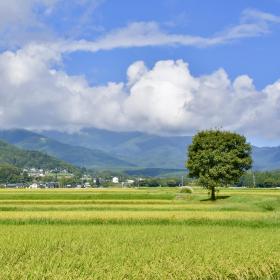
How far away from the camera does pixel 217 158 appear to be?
87.3 m

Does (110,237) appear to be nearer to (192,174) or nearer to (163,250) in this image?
(163,250)

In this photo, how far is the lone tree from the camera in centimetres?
8756

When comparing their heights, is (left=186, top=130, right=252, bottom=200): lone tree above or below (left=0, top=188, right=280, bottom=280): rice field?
above

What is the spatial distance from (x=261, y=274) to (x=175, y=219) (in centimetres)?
2302

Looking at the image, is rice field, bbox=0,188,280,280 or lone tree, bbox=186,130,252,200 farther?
lone tree, bbox=186,130,252,200

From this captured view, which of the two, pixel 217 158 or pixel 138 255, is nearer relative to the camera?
pixel 138 255

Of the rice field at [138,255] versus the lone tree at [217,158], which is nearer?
the rice field at [138,255]

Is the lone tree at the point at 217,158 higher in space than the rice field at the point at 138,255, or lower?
higher

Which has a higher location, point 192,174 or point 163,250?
point 192,174

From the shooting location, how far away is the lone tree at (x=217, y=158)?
87562 mm

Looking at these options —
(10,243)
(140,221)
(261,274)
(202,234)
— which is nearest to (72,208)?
(140,221)

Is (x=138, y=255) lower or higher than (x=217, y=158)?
lower

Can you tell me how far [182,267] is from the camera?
66.5 ft

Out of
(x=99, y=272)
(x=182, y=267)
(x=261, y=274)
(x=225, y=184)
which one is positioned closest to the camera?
(x=99, y=272)
